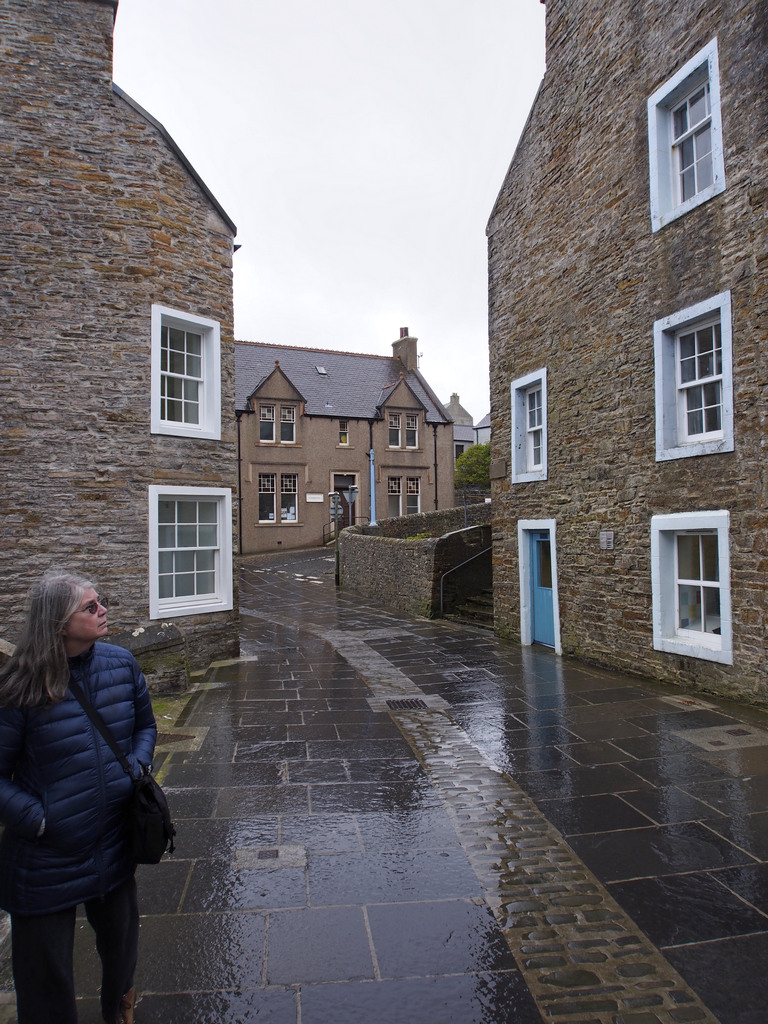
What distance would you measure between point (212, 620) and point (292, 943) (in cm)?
778

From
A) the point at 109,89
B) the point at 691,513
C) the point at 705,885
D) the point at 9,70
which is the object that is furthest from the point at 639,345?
the point at 9,70

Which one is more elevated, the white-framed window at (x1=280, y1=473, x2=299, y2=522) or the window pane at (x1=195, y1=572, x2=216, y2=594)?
the white-framed window at (x1=280, y1=473, x2=299, y2=522)

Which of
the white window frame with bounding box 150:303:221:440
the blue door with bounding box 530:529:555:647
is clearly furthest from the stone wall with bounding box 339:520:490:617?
the white window frame with bounding box 150:303:221:440

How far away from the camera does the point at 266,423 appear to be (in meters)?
31.6

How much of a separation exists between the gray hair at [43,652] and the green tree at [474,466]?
38.3m

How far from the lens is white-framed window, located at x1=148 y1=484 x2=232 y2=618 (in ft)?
32.8

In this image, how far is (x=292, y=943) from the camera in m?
3.34

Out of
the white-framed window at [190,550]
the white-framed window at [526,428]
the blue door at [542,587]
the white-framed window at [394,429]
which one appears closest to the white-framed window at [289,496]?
the white-framed window at [394,429]

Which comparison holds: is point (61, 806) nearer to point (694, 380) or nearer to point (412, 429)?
point (694, 380)

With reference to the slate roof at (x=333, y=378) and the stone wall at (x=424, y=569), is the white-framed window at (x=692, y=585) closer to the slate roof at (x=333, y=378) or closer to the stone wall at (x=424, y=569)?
the stone wall at (x=424, y=569)

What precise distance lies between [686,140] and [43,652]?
949 centimetres

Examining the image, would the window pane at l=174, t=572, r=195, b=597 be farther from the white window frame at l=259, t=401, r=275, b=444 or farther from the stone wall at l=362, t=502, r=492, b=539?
the white window frame at l=259, t=401, r=275, b=444

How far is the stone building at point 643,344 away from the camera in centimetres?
755

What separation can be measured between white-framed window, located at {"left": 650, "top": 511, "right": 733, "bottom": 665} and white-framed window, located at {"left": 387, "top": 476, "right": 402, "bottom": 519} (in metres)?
25.8
